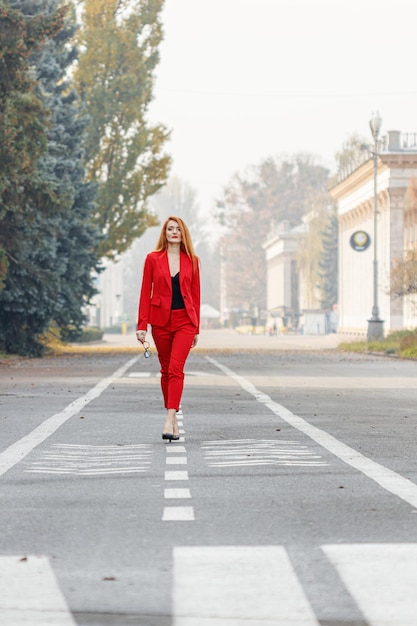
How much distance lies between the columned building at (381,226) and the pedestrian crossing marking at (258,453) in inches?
2542

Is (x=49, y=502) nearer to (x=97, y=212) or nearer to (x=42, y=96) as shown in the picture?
(x=42, y=96)

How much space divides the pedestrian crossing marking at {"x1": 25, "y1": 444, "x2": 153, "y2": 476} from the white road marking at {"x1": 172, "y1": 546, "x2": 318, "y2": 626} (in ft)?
13.3

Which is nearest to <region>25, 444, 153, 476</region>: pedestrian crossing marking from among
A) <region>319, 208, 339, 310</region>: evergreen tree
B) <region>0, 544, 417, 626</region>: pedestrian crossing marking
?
<region>0, 544, 417, 626</region>: pedestrian crossing marking

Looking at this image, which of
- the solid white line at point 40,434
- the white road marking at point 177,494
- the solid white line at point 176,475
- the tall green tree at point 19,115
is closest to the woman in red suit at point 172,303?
the solid white line at point 40,434

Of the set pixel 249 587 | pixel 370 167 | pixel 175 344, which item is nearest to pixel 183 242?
pixel 175 344

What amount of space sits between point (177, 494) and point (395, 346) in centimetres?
4548

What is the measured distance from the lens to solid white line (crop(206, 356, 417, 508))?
9.95m

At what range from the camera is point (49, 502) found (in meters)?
9.47

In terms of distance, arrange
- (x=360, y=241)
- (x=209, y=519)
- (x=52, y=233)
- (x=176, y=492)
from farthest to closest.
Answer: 1. (x=360, y=241)
2. (x=52, y=233)
3. (x=176, y=492)
4. (x=209, y=519)

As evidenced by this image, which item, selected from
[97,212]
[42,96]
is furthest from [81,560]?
[97,212]

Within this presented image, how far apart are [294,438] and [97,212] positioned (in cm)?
4579

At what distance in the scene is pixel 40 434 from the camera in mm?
15016

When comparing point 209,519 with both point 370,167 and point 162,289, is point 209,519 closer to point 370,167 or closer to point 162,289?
point 162,289

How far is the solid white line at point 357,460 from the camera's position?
9945 millimetres
